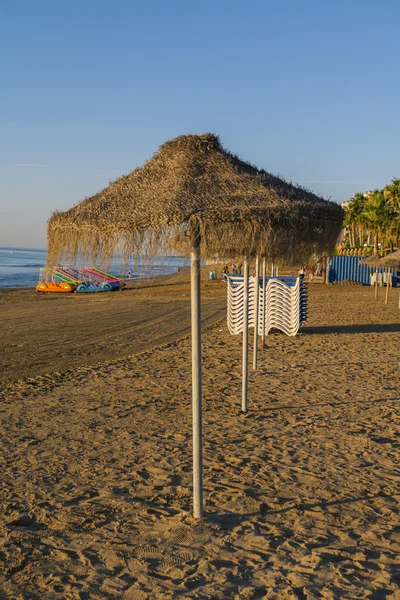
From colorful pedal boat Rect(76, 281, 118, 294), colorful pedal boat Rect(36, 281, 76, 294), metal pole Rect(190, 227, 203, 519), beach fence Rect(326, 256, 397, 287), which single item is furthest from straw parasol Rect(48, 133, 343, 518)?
beach fence Rect(326, 256, 397, 287)

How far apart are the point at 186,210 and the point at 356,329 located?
12.1m

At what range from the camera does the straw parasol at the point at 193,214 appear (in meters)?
4.51

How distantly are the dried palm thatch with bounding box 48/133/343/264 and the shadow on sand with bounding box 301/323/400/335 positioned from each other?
10046 millimetres

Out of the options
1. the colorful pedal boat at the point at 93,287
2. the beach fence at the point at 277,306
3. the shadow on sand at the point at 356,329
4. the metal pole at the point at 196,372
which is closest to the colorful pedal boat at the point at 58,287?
the colorful pedal boat at the point at 93,287

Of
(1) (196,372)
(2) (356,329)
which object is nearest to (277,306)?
(2) (356,329)

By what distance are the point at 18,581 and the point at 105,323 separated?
15.0 m

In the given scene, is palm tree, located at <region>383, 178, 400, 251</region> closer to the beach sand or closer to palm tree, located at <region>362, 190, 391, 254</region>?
palm tree, located at <region>362, 190, 391, 254</region>

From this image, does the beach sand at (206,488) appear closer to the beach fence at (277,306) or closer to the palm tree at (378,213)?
the beach fence at (277,306)

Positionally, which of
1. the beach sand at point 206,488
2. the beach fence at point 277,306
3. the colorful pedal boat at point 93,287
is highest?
the beach fence at point 277,306

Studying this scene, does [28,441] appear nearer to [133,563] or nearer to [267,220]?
[133,563]

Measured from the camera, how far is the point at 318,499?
489cm

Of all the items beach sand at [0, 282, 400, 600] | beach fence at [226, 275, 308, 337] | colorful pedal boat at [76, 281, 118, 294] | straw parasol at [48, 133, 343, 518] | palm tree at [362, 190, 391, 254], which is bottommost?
colorful pedal boat at [76, 281, 118, 294]

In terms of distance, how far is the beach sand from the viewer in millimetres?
3748

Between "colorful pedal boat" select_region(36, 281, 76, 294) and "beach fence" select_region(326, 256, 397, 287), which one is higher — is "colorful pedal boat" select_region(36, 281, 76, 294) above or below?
below
